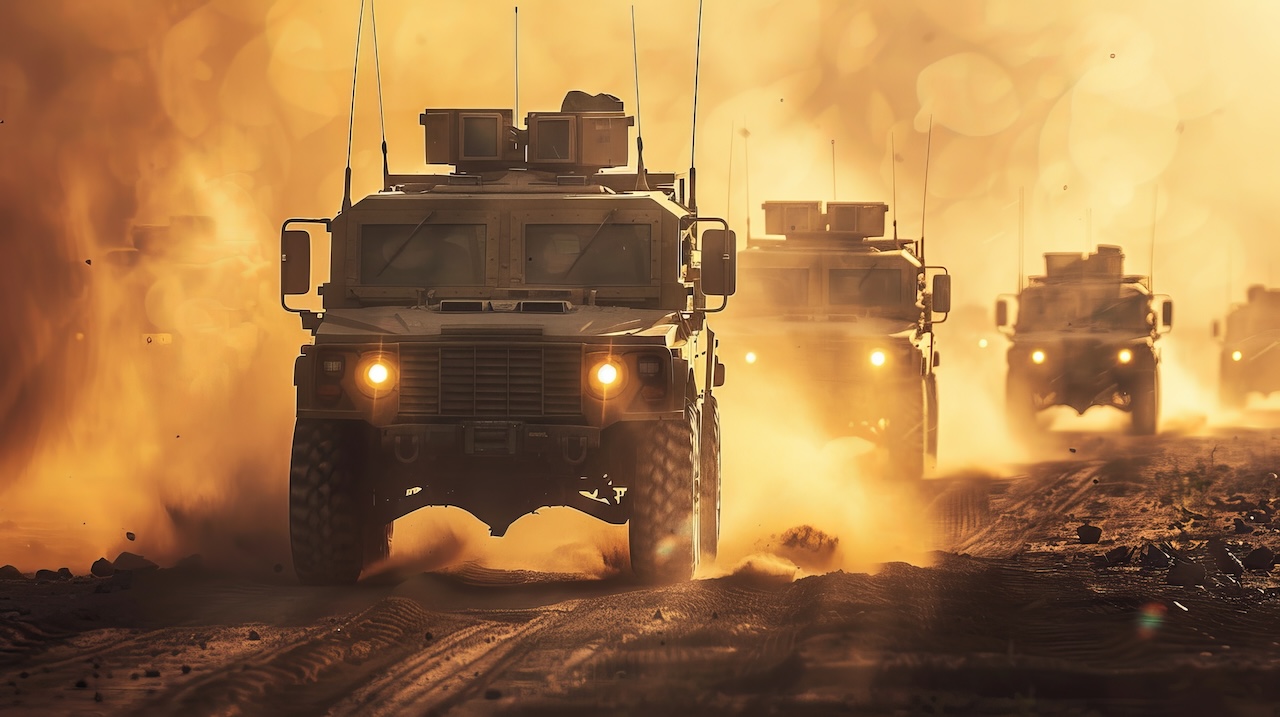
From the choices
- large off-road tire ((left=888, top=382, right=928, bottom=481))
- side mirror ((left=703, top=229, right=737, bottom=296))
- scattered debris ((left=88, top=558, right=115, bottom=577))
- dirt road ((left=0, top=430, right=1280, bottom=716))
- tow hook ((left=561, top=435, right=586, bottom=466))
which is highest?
side mirror ((left=703, top=229, right=737, bottom=296))

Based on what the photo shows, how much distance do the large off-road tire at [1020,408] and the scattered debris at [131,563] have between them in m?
13.4

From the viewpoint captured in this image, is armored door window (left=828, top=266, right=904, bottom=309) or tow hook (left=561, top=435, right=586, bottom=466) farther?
armored door window (left=828, top=266, right=904, bottom=309)

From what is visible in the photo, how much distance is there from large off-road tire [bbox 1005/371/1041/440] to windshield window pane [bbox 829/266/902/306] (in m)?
5.66

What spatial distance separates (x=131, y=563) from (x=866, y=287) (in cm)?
808

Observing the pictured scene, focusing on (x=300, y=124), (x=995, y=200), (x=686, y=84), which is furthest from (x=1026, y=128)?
(x=300, y=124)

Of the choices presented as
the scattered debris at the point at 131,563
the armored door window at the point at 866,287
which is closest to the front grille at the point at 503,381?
the scattered debris at the point at 131,563

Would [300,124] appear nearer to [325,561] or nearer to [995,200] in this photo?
[325,561]

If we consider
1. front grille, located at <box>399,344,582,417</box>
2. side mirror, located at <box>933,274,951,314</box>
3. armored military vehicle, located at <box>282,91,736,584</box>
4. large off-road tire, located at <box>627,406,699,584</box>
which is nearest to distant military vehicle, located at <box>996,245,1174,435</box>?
side mirror, located at <box>933,274,951,314</box>

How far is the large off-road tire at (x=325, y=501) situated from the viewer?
31.6 ft

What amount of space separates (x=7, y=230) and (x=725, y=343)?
638cm

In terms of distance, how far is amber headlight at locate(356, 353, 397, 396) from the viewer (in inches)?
376

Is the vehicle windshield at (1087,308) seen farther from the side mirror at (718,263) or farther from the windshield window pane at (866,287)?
the side mirror at (718,263)

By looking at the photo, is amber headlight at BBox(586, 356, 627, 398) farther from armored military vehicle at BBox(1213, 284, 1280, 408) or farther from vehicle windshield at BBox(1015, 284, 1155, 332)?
armored military vehicle at BBox(1213, 284, 1280, 408)

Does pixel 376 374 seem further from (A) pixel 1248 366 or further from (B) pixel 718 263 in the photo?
(A) pixel 1248 366
